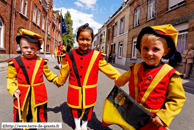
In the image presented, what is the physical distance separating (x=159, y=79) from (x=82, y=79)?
1.06m

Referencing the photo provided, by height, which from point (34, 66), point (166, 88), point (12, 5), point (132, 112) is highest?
point (12, 5)

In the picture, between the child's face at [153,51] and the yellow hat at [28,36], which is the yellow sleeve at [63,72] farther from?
the child's face at [153,51]

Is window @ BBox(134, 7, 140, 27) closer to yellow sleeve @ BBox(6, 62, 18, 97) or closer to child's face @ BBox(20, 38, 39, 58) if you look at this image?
child's face @ BBox(20, 38, 39, 58)

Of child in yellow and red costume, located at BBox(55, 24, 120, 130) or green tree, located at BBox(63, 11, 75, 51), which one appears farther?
green tree, located at BBox(63, 11, 75, 51)

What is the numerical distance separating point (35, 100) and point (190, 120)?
3.29 metres

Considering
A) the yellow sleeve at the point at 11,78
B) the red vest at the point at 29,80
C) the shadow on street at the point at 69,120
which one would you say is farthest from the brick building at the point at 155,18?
the yellow sleeve at the point at 11,78

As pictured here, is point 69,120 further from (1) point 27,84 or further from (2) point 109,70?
(2) point 109,70

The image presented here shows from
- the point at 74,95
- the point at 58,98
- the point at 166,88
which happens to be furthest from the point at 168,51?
the point at 58,98

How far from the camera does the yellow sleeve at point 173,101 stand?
1165 mm

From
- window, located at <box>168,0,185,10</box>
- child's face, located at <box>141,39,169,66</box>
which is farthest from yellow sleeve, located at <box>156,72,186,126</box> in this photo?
window, located at <box>168,0,185,10</box>

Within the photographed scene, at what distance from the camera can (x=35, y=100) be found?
73.9 inches

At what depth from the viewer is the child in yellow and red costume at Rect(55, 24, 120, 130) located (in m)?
1.92

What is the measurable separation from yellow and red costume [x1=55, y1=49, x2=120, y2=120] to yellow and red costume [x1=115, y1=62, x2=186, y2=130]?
1.89 feet

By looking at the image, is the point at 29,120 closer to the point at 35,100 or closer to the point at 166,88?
the point at 35,100
